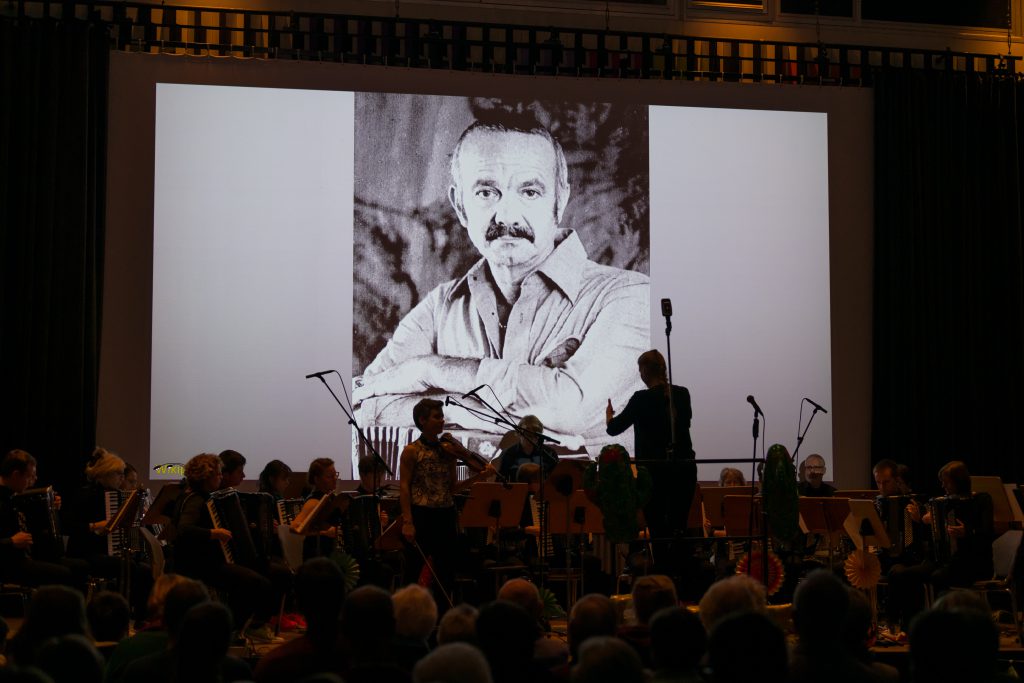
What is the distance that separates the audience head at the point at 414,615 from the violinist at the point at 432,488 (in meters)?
2.73

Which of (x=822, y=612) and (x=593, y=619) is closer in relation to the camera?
→ (x=822, y=612)

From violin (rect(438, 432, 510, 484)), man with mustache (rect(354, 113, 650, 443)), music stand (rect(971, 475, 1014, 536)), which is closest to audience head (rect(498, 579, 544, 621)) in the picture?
violin (rect(438, 432, 510, 484))

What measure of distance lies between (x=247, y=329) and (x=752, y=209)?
4.28 metres

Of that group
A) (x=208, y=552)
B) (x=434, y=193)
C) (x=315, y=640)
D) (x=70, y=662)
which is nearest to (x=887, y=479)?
(x=434, y=193)

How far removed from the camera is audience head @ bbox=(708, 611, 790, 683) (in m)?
2.42

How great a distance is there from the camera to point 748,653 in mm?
2428

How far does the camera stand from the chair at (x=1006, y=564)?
6.74 meters

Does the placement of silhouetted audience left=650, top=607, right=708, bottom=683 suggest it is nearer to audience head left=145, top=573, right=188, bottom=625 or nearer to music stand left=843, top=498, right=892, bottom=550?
audience head left=145, top=573, right=188, bottom=625

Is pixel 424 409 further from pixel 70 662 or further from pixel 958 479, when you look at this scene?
pixel 70 662

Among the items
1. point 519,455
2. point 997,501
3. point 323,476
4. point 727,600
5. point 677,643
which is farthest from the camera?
point 519,455

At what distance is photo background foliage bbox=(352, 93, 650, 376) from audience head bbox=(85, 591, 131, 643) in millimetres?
5192

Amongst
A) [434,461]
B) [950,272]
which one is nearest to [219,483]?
[434,461]

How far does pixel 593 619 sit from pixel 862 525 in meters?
3.51

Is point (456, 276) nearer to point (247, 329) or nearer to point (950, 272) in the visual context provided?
point (247, 329)
